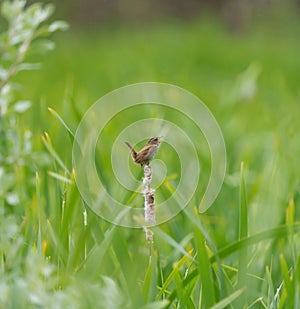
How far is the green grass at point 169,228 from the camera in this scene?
876 mm

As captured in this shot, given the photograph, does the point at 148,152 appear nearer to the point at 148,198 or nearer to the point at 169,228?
the point at 148,198

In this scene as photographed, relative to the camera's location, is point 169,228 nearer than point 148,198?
No

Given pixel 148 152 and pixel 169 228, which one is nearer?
pixel 148 152

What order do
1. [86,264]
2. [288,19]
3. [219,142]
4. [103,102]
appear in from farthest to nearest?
[288,19] → [103,102] → [219,142] → [86,264]

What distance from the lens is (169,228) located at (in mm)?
1329

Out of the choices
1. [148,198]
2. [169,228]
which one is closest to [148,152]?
[148,198]

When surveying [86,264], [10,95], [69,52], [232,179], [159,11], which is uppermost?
[159,11]

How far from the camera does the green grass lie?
88 cm

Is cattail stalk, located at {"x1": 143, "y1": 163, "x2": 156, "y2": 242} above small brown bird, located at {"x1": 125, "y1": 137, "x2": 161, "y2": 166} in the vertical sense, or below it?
below

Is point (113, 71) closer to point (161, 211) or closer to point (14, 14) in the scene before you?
point (14, 14)

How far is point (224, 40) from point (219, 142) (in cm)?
351

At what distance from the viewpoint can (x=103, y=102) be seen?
2.35 m

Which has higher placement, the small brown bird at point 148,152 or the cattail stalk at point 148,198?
the small brown bird at point 148,152

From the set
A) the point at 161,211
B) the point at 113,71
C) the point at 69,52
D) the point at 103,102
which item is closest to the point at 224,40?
the point at 69,52
